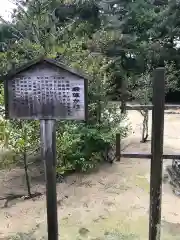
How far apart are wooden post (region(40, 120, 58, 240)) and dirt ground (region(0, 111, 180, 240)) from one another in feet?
Answer: 2.97

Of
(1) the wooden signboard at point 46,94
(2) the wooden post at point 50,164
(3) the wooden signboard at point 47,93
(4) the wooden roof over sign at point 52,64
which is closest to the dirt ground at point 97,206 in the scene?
(2) the wooden post at point 50,164

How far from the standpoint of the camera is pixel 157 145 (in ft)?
9.59

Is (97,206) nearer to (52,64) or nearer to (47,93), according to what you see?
(47,93)

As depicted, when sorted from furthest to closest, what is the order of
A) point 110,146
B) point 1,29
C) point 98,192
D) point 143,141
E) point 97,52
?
point 1,29 < point 143,141 < point 97,52 < point 110,146 < point 98,192

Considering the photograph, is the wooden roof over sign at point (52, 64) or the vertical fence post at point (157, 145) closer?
the vertical fence post at point (157, 145)

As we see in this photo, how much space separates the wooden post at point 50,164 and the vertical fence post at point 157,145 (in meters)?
1.02

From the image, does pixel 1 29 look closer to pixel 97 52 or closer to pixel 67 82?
pixel 97 52

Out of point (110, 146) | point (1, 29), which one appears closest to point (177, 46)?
point (1, 29)

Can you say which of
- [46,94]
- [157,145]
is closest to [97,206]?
[157,145]

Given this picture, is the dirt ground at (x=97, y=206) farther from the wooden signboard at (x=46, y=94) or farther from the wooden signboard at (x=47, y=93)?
the wooden signboard at (x=47, y=93)

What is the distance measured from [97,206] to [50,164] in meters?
2.12

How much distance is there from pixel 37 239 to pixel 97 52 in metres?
4.99

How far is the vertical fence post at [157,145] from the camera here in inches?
111

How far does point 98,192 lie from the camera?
18.3 feet
